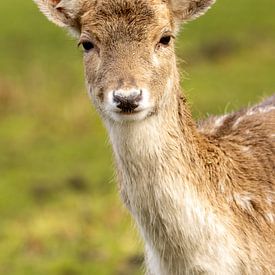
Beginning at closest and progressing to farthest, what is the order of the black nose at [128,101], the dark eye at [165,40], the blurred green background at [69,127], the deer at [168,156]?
the black nose at [128,101] < the deer at [168,156] < the dark eye at [165,40] < the blurred green background at [69,127]

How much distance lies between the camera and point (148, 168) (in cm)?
784

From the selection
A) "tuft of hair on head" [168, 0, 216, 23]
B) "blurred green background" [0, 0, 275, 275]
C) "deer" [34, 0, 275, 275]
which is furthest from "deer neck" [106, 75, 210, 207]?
"blurred green background" [0, 0, 275, 275]

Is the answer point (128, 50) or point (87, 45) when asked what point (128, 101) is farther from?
point (87, 45)

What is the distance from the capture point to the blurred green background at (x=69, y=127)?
14.0 m

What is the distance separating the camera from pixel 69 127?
20.1 meters

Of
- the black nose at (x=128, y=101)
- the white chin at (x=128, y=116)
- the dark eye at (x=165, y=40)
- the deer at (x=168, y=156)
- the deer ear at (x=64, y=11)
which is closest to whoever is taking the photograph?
the black nose at (x=128, y=101)

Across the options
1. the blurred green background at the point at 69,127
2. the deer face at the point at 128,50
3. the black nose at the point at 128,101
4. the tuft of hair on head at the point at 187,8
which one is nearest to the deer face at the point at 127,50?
the deer face at the point at 128,50

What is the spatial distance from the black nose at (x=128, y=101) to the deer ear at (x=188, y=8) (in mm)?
1288

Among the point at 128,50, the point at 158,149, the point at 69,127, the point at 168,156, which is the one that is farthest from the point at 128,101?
the point at 69,127

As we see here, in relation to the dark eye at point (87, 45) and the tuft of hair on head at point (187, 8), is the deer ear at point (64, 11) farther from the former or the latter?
the tuft of hair on head at point (187, 8)

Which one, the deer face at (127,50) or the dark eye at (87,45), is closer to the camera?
the deer face at (127,50)

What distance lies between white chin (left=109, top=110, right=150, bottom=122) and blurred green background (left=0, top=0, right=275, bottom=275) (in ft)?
6.30

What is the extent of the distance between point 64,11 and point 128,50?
0.94 m

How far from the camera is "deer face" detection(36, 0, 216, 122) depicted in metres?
7.44
